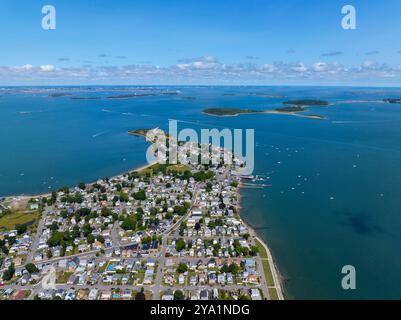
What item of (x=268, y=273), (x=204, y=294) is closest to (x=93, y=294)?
(x=204, y=294)

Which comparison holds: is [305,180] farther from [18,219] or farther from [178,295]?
[18,219]

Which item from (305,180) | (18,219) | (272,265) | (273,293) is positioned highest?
(305,180)

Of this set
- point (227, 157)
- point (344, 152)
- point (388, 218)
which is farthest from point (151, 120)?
point (388, 218)

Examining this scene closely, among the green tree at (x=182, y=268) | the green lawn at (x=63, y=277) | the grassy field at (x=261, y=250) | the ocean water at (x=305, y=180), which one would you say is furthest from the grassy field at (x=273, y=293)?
the green lawn at (x=63, y=277)

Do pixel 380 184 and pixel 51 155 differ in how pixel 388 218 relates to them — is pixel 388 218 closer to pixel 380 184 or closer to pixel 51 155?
pixel 380 184

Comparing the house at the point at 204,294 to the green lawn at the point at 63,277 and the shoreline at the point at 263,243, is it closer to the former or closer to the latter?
the shoreline at the point at 263,243
